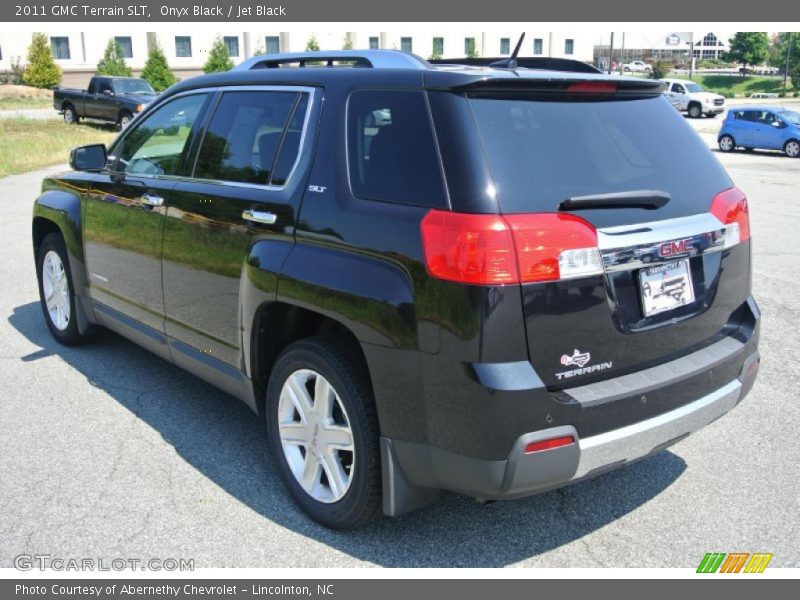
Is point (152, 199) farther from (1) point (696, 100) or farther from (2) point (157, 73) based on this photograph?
(2) point (157, 73)

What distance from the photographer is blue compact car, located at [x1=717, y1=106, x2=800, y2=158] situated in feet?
86.5

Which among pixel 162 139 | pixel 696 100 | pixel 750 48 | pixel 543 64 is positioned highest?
pixel 750 48

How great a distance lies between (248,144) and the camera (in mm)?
4066

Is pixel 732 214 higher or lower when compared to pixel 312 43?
lower

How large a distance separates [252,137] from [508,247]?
181 cm

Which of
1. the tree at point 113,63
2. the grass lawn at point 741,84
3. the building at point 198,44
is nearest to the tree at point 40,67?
the tree at point 113,63

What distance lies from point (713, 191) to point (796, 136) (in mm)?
25804

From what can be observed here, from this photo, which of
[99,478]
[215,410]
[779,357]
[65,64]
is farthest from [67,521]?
[65,64]

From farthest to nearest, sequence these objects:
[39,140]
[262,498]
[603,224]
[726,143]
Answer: [726,143]
[39,140]
[262,498]
[603,224]

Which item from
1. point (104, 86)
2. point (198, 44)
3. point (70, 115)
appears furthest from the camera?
point (198, 44)

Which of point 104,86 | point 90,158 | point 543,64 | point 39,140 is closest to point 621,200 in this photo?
point 543,64

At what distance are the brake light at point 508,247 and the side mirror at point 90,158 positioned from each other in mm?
3151

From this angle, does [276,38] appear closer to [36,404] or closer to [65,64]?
[65,64]

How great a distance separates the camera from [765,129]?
26703mm
